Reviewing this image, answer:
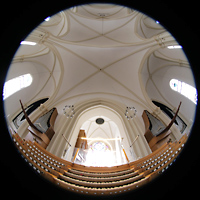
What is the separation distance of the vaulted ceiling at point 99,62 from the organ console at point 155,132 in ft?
5.18

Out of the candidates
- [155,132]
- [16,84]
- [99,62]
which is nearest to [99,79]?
[99,62]

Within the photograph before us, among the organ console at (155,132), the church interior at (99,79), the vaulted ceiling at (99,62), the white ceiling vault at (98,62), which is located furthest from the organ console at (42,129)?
the organ console at (155,132)

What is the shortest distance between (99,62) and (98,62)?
90 mm

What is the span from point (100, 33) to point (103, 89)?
4.96 meters

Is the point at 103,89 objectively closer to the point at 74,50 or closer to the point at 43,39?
the point at 74,50

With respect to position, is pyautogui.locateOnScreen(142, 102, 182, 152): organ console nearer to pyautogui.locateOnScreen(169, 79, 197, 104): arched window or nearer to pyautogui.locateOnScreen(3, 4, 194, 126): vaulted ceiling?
pyautogui.locateOnScreen(3, 4, 194, 126): vaulted ceiling

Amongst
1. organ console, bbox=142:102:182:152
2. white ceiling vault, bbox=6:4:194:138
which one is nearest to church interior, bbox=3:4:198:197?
white ceiling vault, bbox=6:4:194:138

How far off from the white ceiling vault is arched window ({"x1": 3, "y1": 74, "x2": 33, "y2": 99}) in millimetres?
410

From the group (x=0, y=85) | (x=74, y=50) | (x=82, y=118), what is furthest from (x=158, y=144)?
(x=74, y=50)

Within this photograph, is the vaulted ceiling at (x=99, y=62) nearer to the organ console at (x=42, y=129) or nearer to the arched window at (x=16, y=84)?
the arched window at (x=16, y=84)

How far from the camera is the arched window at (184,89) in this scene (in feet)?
27.9

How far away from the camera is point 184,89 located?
9609 millimetres

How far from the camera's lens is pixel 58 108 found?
1066cm

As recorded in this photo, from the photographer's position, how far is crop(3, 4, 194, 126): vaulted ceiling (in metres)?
10.8
